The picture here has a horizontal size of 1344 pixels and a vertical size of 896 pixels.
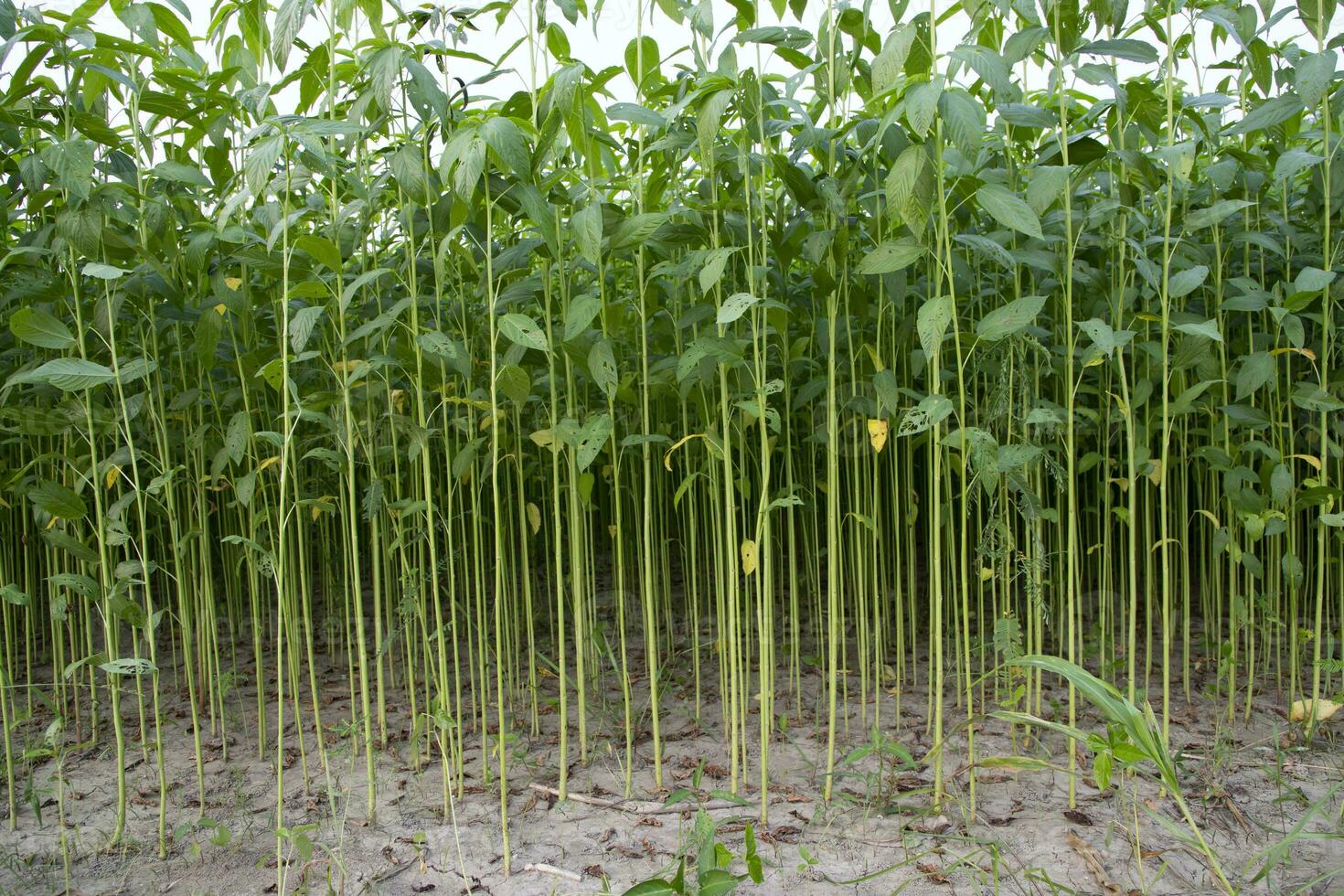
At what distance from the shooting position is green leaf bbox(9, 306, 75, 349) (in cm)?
205

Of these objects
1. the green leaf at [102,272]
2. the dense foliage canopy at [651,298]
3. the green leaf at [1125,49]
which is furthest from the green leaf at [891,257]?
the green leaf at [102,272]

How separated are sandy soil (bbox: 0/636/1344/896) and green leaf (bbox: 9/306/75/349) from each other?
1.16 meters

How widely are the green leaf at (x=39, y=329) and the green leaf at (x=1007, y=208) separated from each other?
2.00 m

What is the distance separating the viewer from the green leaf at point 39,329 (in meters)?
2.05

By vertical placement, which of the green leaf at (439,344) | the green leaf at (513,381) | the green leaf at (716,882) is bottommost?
the green leaf at (716,882)

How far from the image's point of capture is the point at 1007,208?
1.92 m

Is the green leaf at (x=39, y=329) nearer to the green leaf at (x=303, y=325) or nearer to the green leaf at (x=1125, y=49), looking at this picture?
the green leaf at (x=303, y=325)

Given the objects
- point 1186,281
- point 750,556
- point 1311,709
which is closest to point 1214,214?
point 1186,281

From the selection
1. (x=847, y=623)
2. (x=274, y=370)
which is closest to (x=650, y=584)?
(x=274, y=370)

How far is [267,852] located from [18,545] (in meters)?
2.63

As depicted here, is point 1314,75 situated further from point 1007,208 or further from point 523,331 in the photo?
point 523,331

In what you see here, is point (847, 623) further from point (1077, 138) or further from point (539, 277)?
point (1077, 138)

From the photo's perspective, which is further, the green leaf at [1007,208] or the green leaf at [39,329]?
the green leaf at [39,329]

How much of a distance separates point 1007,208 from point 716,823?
5.09 ft
